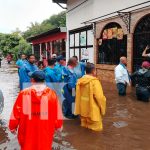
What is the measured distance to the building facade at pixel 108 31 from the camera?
47.2 ft

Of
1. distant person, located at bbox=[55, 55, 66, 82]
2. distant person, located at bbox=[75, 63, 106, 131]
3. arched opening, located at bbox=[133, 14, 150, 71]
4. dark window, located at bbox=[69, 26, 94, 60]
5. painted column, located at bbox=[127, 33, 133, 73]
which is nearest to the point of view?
distant person, located at bbox=[75, 63, 106, 131]

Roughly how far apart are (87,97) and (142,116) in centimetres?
220

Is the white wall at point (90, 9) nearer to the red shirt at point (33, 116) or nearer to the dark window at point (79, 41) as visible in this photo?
the dark window at point (79, 41)

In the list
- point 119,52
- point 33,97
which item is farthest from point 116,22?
point 33,97

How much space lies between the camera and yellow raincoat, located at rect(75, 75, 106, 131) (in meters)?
7.10

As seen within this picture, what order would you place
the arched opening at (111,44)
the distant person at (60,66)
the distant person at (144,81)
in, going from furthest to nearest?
the arched opening at (111,44)
the distant person at (144,81)
the distant person at (60,66)

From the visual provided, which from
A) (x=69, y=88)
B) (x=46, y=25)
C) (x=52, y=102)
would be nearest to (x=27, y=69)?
(x=69, y=88)

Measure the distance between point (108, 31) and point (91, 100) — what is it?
10544 millimetres

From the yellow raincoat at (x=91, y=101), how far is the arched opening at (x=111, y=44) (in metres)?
8.60

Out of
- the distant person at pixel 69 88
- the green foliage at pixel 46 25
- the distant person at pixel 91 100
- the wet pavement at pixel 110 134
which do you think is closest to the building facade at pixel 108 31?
the wet pavement at pixel 110 134

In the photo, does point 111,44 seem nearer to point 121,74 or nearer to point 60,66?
point 121,74

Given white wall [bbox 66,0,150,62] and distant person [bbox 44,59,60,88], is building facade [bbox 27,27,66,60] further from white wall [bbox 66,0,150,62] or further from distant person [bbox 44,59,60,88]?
distant person [bbox 44,59,60,88]

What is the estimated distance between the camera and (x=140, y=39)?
47.3 ft

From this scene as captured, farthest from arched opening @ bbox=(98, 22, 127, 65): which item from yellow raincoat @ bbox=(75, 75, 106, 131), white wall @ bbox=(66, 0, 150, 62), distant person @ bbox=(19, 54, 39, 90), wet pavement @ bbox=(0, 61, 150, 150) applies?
yellow raincoat @ bbox=(75, 75, 106, 131)
